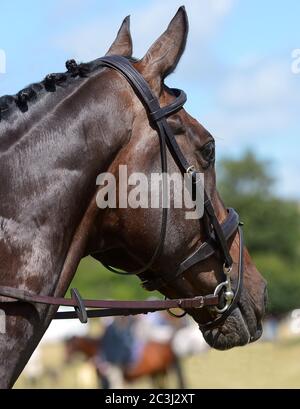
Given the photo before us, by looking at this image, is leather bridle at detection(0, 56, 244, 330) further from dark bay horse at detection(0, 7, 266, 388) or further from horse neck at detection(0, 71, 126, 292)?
horse neck at detection(0, 71, 126, 292)

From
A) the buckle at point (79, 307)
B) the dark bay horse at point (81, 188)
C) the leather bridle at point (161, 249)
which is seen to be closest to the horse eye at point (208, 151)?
the dark bay horse at point (81, 188)

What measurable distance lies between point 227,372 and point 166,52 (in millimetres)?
20976

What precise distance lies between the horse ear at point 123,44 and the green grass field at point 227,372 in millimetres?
16403

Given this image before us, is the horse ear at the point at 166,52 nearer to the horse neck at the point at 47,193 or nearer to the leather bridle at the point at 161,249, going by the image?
the leather bridle at the point at 161,249

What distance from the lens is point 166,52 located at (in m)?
4.02

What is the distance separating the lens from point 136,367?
1909cm

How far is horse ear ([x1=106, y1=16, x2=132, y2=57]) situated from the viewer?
4445mm

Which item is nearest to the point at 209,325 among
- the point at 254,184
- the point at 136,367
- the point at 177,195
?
the point at 177,195

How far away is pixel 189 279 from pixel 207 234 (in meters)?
0.26

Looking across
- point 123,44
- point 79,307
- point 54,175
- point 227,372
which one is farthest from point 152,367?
point 54,175

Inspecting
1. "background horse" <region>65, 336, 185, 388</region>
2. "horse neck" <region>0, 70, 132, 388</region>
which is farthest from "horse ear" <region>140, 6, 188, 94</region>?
"background horse" <region>65, 336, 185, 388</region>

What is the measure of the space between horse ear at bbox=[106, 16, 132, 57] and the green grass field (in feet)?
53.8

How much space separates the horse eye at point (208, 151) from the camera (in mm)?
4129

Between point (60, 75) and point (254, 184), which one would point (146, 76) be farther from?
point (254, 184)
